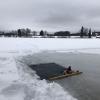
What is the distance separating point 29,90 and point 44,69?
382 cm

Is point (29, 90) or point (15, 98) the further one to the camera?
point (29, 90)

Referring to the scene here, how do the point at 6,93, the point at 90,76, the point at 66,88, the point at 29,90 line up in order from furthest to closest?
1. the point at 90,76
2. the point at 66,88
3. the point at 29,90
4. the point at 6,93

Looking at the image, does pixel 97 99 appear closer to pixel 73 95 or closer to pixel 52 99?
pixel 73 95

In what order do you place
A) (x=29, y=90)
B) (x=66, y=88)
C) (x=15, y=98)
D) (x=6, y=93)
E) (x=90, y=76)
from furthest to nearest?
(x=90, y=76) < (x=66, y=88) < (x=29, y=90) < (x=6, y=93) < (x=15, y=98)

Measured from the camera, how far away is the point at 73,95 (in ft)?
17.3

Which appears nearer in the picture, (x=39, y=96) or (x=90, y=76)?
(x=39, y=96)

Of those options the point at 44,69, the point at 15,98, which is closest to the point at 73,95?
the point at 15,98

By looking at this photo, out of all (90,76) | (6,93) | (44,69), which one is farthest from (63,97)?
(44,69)

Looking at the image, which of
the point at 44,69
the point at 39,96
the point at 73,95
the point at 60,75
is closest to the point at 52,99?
the point at 39,96

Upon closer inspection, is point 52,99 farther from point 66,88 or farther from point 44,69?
point 44,69

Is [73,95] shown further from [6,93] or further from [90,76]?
[90,76]

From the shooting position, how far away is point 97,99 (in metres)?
5.10

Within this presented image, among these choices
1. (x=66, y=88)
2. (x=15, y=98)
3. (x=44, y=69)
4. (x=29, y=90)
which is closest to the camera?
(x=15, y=98)

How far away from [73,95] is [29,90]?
1.45m
